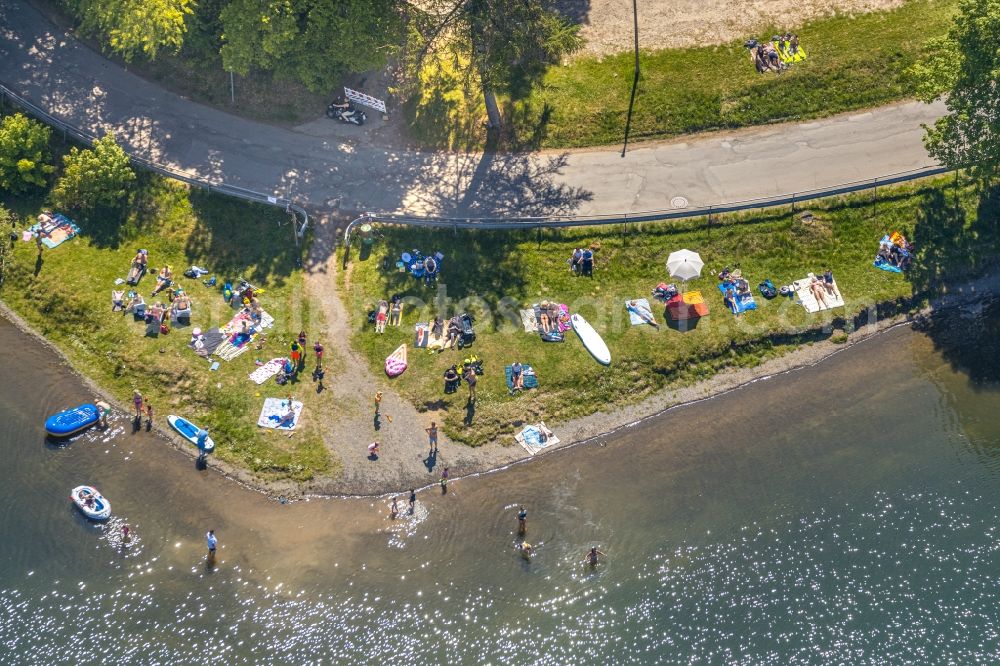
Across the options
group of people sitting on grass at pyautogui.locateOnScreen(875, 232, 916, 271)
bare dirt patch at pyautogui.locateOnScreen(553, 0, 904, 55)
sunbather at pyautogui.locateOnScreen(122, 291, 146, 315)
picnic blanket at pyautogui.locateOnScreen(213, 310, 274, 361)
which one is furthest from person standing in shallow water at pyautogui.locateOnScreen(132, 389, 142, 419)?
group of people sitting on grass at pyautogui.locateOnScreen(875, 232, 916, 271)

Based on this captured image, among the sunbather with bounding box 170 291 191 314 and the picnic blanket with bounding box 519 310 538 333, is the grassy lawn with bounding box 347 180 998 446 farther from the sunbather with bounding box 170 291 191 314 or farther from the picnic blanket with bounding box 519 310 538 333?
the sunbather with bounding box 170 291 191 314

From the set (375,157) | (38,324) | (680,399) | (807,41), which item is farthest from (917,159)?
(38,324)

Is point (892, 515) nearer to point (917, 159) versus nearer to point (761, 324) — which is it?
point (761, 324)

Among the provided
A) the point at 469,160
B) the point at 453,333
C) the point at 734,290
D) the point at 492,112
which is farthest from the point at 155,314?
the point at 734,290

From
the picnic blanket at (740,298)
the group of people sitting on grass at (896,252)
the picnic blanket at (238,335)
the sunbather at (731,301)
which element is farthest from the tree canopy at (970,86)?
the picnic blanket at (238,335)

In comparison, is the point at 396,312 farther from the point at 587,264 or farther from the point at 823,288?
the point at 823,288
